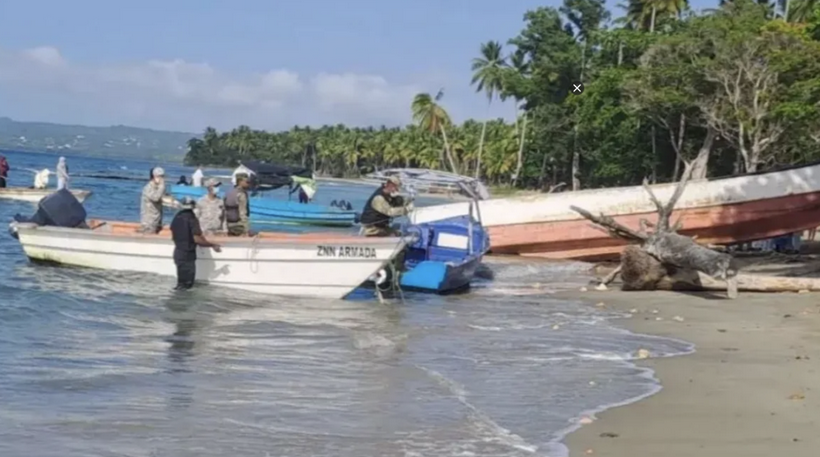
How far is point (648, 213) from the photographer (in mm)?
24391

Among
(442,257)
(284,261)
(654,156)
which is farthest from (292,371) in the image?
(654,156)

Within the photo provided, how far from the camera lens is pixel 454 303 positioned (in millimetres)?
16625

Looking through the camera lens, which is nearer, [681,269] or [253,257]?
[253,257]

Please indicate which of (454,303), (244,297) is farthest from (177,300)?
(454,303)

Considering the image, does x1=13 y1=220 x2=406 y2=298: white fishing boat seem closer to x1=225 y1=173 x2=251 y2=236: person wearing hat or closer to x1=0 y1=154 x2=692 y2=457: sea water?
x1=0 y1=154 x2=692 y2=457: sea water

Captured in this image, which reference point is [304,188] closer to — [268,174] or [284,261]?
[268,174]

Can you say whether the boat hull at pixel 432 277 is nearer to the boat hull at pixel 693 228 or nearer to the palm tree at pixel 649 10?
the boat hull at pixel 693 228

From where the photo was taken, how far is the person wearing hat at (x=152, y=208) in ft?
54.4

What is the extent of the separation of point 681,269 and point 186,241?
7.90m

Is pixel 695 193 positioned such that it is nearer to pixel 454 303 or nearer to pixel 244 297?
pixel 454 303

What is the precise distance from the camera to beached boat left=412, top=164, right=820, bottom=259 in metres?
23.1

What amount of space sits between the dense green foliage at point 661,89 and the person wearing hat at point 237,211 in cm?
1835

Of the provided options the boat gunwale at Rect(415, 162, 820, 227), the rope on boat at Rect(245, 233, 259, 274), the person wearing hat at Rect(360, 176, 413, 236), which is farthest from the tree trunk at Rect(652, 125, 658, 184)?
the rope on boat at Rect(245, 233, 259, 274)

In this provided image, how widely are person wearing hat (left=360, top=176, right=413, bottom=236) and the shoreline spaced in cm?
408
